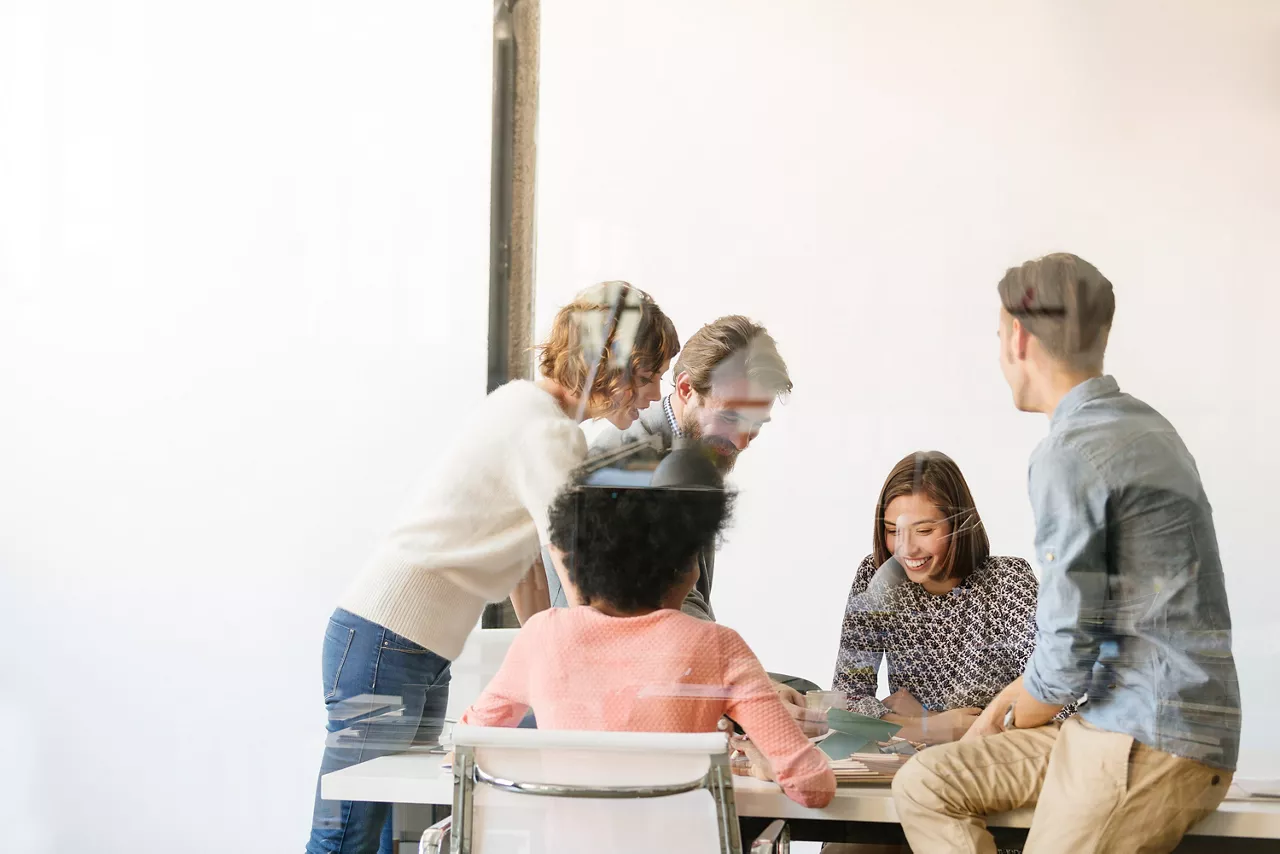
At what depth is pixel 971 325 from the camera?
206cm

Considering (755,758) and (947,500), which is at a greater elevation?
(947,500)

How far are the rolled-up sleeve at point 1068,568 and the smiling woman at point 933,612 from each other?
4 cm

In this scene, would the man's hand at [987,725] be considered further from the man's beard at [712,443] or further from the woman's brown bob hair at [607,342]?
the woman's brown bob hair at [607,342]

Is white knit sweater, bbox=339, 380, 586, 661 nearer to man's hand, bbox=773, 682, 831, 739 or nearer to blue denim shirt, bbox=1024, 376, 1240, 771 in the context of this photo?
man's hand, bbox=773, 682, 831, 739

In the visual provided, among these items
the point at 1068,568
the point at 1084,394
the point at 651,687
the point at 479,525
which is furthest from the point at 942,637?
the point at 479,525

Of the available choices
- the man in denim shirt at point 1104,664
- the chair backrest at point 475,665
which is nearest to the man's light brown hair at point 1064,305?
the man in denim shirt at point 1104,664

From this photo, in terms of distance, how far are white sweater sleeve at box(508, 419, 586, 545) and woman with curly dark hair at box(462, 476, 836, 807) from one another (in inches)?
3.2

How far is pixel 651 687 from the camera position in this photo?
168 centimetres

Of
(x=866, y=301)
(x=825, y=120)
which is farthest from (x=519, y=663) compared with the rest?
(x=825, y=120)

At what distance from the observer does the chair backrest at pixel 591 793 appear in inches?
53.2

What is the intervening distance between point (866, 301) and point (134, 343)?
5.28 ft

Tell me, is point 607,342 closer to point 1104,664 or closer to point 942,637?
point 942,637

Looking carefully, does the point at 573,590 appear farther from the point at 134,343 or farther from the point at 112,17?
the point at 112,17

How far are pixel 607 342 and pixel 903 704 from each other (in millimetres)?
874
